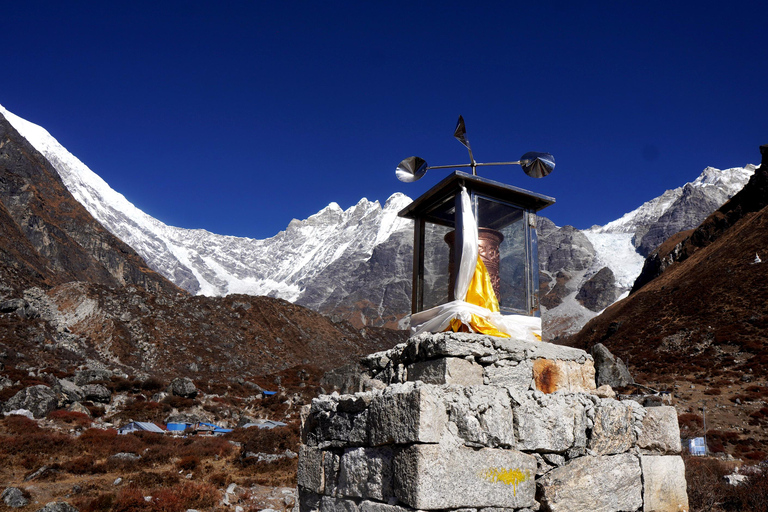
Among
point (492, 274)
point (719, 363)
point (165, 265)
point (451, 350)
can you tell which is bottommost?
point (451, 350)

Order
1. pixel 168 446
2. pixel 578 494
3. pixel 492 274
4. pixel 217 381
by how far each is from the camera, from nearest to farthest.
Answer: pixel 578 494
pixel 492 274
pixel 168 446
pixel 217 381

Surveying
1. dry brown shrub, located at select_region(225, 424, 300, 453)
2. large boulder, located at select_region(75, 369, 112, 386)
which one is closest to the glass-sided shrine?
dry brown shrub, located at select_region(225, 424, 300, 453)

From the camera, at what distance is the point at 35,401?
20.9m

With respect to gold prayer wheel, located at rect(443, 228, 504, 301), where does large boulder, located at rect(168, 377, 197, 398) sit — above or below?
above

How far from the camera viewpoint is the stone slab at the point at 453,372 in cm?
395

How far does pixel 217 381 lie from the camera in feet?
116

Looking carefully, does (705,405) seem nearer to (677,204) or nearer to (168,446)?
(168,446)

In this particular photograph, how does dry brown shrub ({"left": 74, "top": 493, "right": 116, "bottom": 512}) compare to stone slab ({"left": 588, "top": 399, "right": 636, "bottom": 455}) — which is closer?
stone slab ({"left": 588, "top": 399, "right": 636, "bottom": 455})

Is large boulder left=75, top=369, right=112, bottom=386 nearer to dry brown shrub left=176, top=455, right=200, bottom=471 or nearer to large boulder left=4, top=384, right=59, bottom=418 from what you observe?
large boulder left=4, top=384, right=59, bottom=418

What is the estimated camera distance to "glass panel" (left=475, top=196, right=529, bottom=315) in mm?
4938

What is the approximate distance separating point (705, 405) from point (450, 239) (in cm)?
2764

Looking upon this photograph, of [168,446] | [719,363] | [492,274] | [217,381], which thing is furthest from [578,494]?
[719,363]

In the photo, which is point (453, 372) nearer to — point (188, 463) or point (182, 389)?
point (188, 463)

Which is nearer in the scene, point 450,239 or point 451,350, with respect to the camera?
point 451,350
